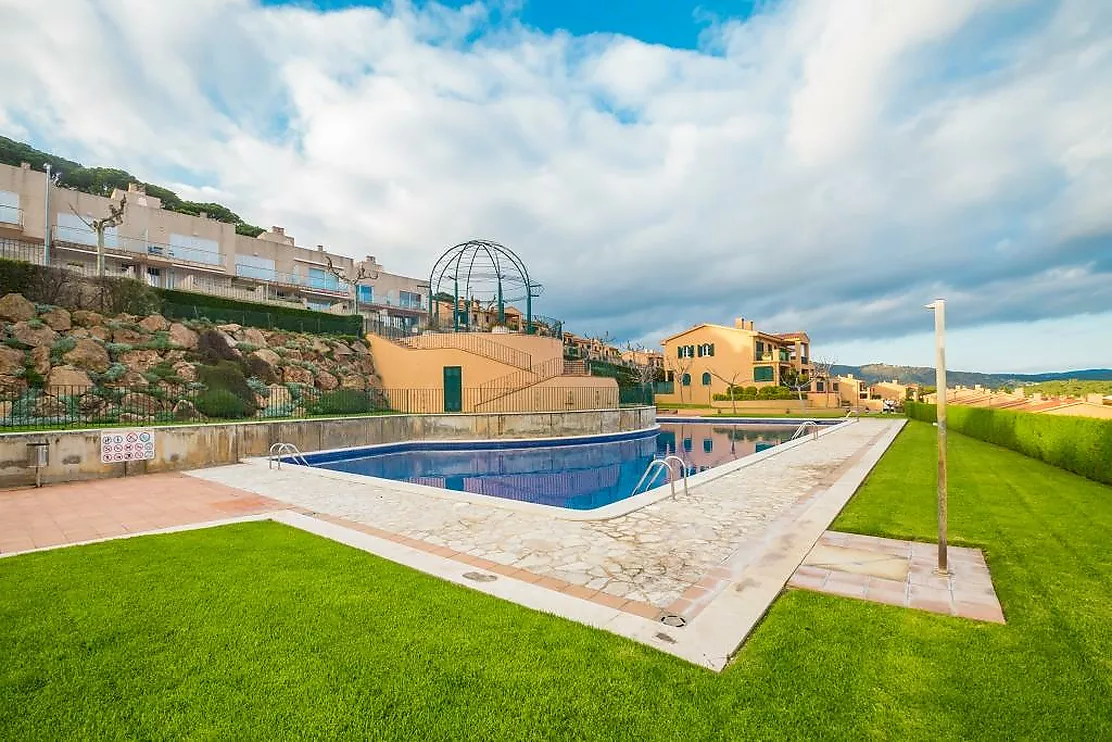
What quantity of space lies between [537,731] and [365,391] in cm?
2230

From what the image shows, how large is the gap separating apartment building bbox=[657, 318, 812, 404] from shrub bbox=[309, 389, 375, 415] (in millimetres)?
31495

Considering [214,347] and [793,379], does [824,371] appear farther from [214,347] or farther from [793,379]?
[214,347]

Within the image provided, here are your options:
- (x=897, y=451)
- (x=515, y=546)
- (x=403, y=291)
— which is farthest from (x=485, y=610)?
(x=403, y=291)

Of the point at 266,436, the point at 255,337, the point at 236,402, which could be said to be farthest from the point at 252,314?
the point at 266,436

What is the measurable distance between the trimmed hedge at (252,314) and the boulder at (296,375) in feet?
13.0

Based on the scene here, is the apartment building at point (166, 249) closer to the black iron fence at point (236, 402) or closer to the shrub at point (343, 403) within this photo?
the black iron fence at point (236, 402)

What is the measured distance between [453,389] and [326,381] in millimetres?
5847

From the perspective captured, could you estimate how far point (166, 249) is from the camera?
34.6 meters

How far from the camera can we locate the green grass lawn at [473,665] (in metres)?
2.35

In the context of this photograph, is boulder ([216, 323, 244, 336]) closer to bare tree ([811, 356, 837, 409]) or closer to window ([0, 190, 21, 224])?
window ([0, 190, 21, 224])

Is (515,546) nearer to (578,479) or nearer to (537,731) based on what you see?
(537,731)

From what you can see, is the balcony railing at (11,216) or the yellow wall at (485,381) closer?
the yellow wall at (485,381)

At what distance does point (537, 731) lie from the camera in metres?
2.29

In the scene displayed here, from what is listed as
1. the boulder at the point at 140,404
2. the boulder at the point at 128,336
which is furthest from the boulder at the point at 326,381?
the boulder at the point at 140,404
